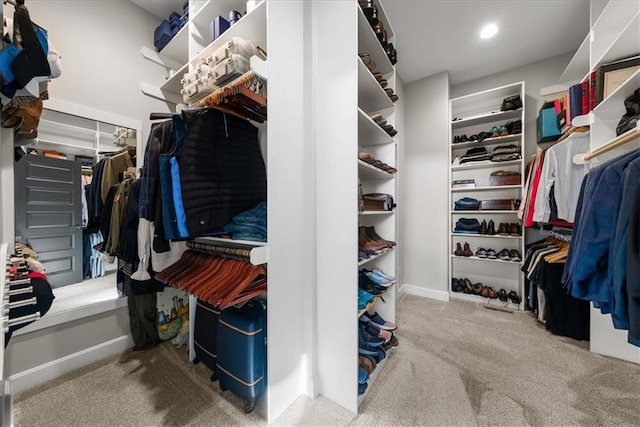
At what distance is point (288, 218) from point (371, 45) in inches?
53.5

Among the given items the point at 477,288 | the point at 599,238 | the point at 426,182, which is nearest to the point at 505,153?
the point at 426,182

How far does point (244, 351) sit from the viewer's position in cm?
129

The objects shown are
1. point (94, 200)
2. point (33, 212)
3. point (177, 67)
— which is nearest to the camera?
point (33, 212)

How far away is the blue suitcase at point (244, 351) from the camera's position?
128 cm

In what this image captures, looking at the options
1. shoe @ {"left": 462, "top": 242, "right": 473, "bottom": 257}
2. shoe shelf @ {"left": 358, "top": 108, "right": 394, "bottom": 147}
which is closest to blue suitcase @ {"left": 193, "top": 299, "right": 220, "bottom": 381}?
shoe shelf @ {"left": 358, "top": 108, "right": 394, "bottom": 147}

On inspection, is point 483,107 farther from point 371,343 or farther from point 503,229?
point 371,343

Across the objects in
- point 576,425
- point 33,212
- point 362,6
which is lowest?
point 576,425

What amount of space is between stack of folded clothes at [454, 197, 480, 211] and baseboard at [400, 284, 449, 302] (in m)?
1.08

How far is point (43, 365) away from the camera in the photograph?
4.94ft

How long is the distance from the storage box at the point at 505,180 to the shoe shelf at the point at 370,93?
1.83m

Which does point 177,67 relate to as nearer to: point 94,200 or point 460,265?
point 94,200

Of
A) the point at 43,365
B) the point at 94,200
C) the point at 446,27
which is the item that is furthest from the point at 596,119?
the point at 43,365

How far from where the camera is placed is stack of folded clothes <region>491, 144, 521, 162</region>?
266cm

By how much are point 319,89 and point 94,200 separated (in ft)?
5.63
